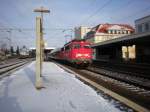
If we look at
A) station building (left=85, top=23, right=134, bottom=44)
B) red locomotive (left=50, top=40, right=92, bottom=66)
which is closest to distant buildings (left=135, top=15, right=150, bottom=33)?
station building (left=85, top=23, right=134, bottom=44)

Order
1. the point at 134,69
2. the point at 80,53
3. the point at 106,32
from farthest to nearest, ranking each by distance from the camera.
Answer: the point at 106,32 → the point at 80,53 → the point at 134,69

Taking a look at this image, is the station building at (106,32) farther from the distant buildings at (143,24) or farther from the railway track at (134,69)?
the railway track at (134,69)

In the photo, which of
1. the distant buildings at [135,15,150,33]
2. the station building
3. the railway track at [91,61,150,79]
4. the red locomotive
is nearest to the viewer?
the railway track at [91,61,150,79]

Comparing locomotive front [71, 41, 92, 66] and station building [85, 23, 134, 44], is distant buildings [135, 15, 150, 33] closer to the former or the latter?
station building [85, 23, 134, 44]

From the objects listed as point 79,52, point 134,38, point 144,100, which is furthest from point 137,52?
point 144,100

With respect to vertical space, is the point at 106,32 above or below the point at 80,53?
above

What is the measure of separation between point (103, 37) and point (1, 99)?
72.2 m

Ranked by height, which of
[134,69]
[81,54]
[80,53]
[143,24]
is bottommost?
[134,69]

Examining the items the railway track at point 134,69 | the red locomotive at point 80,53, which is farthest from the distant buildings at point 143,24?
the red locomotive at point 80,53

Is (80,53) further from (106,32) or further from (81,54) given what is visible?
(106,32)

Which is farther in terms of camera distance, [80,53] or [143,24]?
[143,24]

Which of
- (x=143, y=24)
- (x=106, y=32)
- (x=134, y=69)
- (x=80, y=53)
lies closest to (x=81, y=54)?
(x=80, y=53)

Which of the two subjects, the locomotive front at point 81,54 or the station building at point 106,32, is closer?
the locomotive front at point 81,54

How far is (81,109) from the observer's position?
6594 mm
